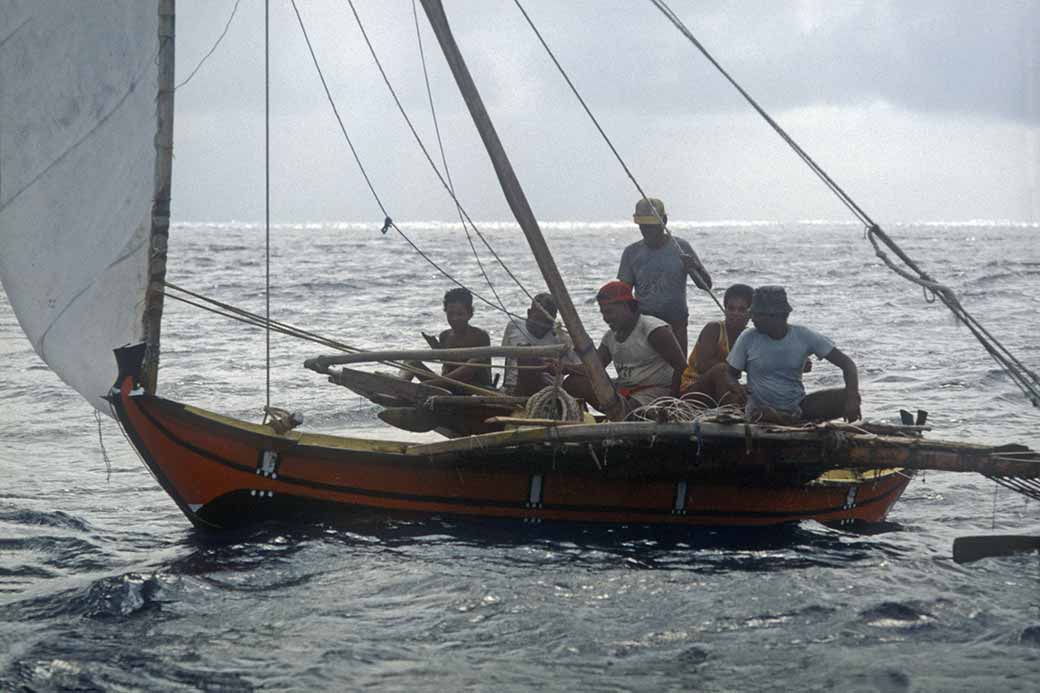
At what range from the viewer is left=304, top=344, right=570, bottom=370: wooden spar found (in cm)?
956

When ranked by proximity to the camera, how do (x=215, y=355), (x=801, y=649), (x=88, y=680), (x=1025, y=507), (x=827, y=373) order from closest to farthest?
(x=88, y=680), (x=801, y=649), (x=1025, y=507), (x=827, y=373), (x=215, y=355)

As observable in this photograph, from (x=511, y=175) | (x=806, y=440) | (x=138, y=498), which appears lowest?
(x=138, y=498)

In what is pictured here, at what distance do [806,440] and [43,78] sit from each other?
20.5 ft

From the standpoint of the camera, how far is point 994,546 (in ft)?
29.0

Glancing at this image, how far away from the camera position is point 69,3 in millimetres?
9039

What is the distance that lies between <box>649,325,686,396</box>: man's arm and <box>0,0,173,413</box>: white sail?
4.08 m

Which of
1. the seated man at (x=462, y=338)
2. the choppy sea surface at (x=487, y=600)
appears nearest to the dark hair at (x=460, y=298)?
the seated man at (x=462, y=338)

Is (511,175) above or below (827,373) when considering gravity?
above

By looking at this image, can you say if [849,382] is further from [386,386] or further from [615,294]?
[386,386]

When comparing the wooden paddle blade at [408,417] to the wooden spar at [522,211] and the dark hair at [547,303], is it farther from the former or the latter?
the dark hair at [547,303]

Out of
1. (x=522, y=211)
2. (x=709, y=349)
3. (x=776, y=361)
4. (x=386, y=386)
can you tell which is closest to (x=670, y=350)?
(x=709, y=349)

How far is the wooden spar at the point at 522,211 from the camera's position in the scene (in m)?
9.71

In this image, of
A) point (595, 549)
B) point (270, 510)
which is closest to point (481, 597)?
point (595, 549)

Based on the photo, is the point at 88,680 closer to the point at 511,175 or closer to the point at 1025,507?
the point at 511,175
